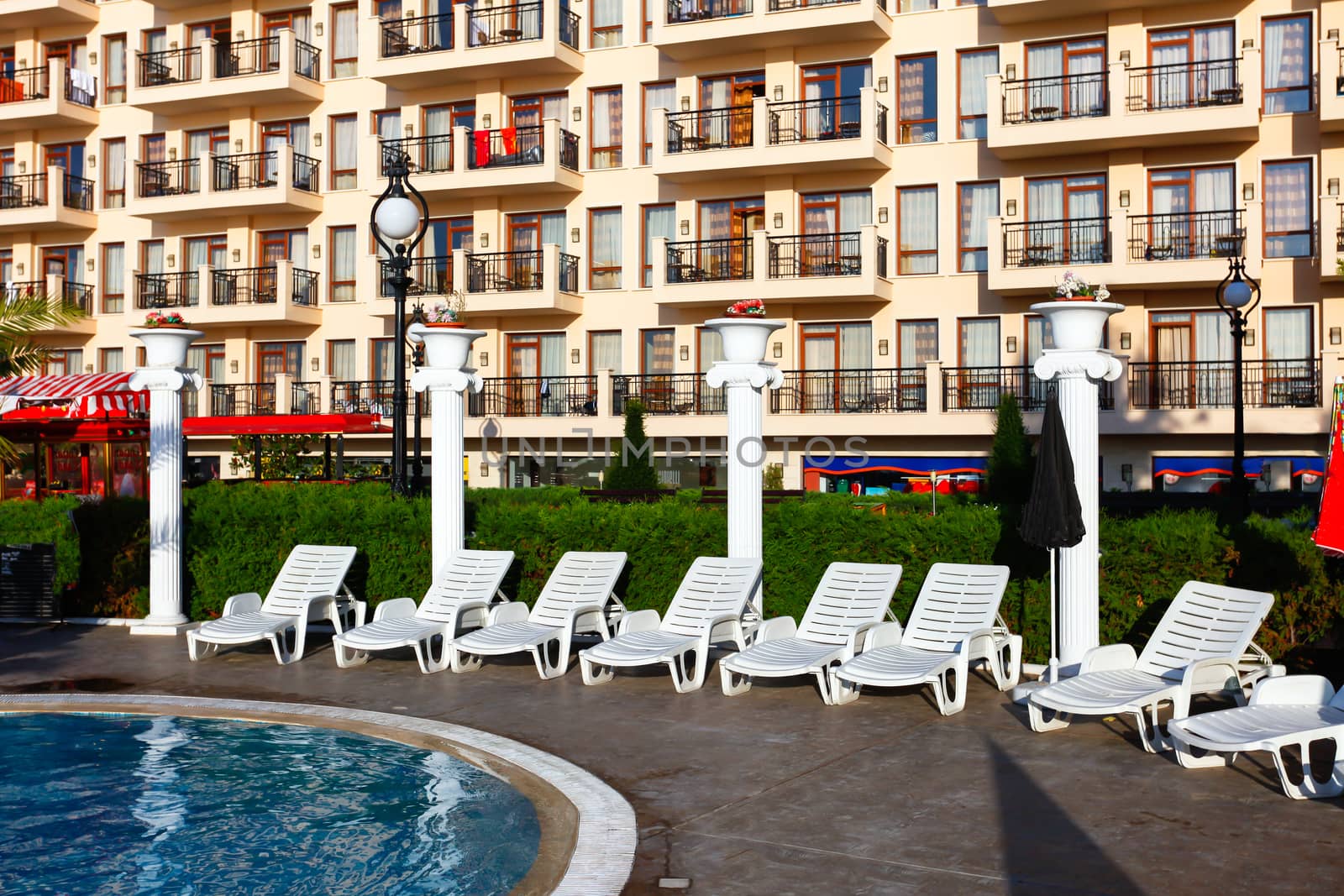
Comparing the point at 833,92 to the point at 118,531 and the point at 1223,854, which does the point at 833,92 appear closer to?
the point at 118,531

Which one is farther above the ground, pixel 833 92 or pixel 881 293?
pixel 833 92

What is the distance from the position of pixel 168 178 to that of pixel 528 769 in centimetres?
3374

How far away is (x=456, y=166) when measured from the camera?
33812 mm

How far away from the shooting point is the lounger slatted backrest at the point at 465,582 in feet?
41.5

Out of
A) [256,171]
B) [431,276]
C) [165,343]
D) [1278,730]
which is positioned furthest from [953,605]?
[256,171]

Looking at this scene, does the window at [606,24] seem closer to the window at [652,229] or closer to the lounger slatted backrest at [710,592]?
the window at [652,229]

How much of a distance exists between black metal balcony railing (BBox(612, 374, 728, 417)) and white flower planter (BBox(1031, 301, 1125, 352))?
68.4 feet

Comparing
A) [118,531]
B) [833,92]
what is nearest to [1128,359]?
[833,92]

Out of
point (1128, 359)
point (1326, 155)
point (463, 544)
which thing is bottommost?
point (463, 544)

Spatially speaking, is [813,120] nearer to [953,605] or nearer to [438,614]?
[438,614]

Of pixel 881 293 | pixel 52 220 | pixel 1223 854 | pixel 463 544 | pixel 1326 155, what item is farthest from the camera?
pixel 52 220

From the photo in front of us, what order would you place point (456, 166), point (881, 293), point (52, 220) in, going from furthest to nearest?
point (52, 220), point (456, 166), point (881, 293)

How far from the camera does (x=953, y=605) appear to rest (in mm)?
10875

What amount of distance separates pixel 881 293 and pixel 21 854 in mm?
25901
